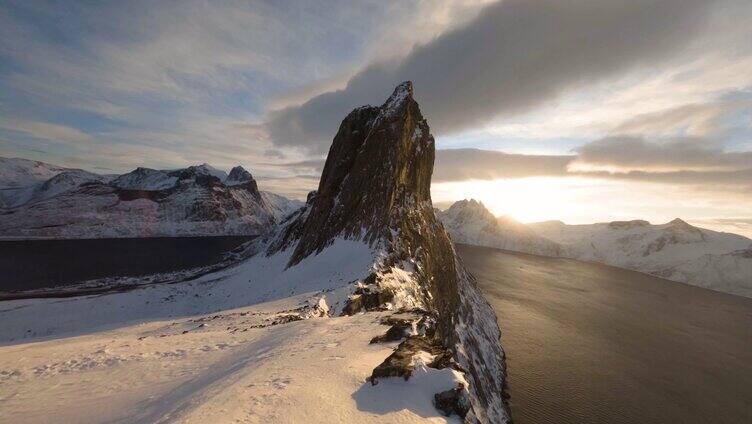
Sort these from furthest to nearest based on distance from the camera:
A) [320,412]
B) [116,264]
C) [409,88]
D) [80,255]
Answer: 1. [80,255]
2. [116,264]
3. [409,88]
4. [320,412]

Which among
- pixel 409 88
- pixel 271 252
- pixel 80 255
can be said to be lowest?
pixel 80 255

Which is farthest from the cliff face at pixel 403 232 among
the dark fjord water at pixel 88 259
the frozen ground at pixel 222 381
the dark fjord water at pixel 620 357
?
the dark fjord water at pixel 88 259

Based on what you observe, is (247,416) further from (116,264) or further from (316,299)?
(116,264)

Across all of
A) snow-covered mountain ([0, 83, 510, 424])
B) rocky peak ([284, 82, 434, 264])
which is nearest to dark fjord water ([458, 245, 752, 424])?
snow-covered mountain ([0, 83, 510, 424])

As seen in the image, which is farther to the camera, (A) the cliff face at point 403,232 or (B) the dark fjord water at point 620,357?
(B) the dark fjord water at point 620,357

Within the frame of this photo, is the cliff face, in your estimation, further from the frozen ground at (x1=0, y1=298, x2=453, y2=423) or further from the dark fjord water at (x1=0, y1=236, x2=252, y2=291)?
the dark fjord water at (x1=0, y1=236, x2=252, y2=291)

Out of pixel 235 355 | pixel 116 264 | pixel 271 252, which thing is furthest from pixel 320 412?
pixel 116 264

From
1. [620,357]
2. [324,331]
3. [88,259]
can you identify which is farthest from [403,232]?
[88,259]

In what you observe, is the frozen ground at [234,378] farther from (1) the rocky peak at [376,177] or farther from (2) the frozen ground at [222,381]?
(1) the rocky peak at [376,177]
